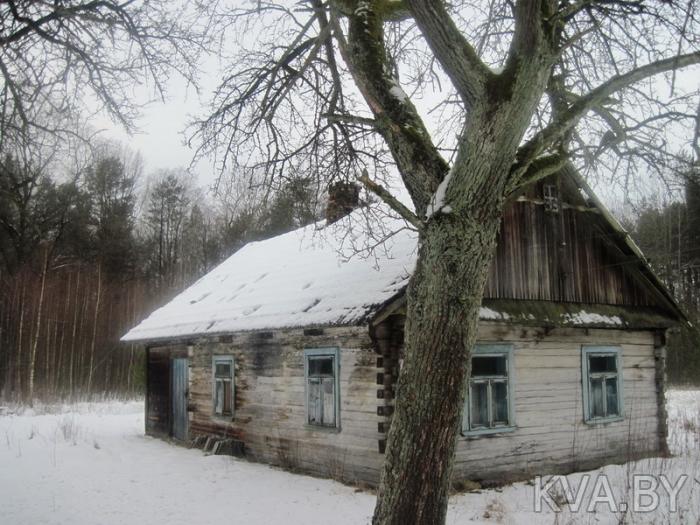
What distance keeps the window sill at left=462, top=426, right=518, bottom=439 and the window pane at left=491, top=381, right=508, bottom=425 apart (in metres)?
0.14

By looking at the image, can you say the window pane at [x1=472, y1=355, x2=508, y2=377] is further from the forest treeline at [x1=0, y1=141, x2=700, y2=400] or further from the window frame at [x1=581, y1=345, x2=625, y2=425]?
the forest treeline at [x1=0, y1=141, x2=700, y2=400]

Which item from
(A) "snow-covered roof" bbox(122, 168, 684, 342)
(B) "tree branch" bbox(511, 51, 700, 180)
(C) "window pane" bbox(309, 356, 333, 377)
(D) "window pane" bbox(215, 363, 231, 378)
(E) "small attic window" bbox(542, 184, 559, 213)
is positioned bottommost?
(D) "window pane" bbox(215, 363, 231, 378)

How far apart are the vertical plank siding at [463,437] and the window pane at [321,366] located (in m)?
0.25

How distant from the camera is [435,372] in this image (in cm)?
518

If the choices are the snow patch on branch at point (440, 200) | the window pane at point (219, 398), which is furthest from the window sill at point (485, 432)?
the window pane at point (219, 398)

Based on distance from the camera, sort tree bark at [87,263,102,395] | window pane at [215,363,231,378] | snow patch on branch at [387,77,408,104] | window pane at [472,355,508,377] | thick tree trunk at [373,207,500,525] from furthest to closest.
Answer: tree bark at [87,263,102,395], window pane at [215,363,231,378], window pane at [472,355,508,377], snow patch on branch at [387,77,408,104], thick tree trunk at [373,207,500,525]

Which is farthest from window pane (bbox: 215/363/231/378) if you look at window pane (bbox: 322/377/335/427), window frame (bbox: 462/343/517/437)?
window frame (bbox: 462/343/517/437)

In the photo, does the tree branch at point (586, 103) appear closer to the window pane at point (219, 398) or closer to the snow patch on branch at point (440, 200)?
the snow patch on branch at point (440, 200)

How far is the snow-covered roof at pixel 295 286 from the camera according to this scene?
33.3 ft

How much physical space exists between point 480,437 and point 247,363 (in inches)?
206

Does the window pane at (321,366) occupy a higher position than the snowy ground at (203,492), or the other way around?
the window pane at (321,366)

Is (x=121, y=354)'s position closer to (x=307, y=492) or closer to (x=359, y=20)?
(x=307, y=492)

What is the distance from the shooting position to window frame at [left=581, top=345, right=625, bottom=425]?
11789mm

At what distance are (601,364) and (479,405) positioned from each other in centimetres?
352
